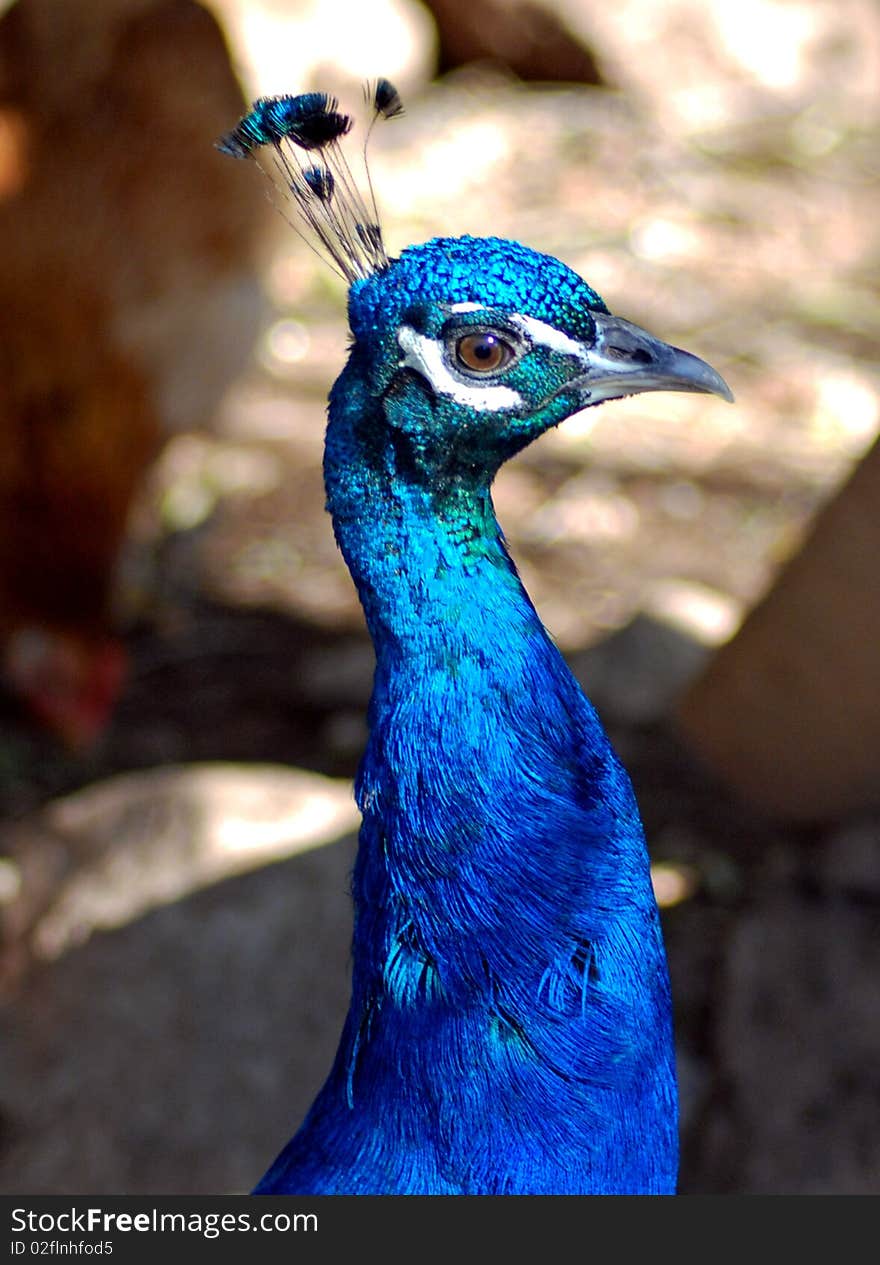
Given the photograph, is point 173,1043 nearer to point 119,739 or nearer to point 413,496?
point 119,739

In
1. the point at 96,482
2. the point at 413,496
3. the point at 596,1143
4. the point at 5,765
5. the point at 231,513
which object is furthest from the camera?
the point at 231,513

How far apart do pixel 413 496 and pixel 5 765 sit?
230 centimetres

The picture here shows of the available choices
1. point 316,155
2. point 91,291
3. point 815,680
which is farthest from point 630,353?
point 91,291

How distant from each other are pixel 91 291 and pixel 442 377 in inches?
101

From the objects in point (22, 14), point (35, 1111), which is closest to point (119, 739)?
point (35, 1111)

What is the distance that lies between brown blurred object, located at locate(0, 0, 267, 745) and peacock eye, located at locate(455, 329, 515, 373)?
2306 millimetres

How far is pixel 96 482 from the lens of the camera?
143 inches

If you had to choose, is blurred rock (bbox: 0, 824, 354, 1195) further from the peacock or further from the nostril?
the nostril

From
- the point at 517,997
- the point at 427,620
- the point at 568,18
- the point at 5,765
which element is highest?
the point at 568,18

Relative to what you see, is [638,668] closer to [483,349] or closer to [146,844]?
[146,844]

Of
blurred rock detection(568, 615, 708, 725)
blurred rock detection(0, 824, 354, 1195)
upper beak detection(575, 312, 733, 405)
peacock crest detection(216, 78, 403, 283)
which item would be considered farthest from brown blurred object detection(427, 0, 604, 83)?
upper beak detection(575, 312, 733, 405)

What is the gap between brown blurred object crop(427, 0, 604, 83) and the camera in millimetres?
5512

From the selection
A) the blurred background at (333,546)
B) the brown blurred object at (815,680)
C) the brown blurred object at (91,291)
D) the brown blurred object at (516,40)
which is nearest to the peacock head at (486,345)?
the blurred background at (333,546)

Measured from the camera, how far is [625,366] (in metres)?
1.31
